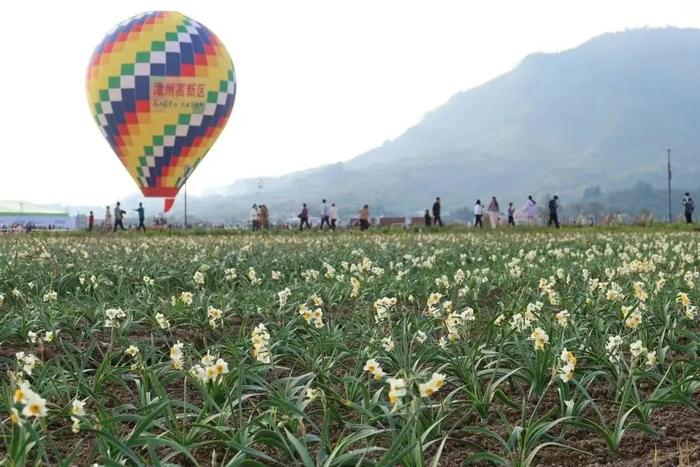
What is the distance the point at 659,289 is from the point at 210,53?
108 feet

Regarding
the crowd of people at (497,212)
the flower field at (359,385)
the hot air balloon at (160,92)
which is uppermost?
the hot air balloon at (160,92)

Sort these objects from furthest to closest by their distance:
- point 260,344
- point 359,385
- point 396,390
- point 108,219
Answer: point 108,219, point 359,385, point 260,344, point 396,390

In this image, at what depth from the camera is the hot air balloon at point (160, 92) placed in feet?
117

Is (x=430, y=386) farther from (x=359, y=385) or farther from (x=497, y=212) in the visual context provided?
(x=497, y=212)

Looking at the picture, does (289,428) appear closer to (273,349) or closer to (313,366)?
A: (313,366)

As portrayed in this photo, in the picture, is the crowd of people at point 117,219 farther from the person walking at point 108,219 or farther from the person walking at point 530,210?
the person walking at point 530,210

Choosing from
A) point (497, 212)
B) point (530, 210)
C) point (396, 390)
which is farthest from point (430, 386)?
point (530, 210)

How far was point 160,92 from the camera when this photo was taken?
35750 mm

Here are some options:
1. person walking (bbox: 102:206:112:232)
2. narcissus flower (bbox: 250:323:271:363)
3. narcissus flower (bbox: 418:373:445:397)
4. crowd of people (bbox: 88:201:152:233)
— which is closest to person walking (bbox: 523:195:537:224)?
crowd of people (bbox: 88:201:152:233)

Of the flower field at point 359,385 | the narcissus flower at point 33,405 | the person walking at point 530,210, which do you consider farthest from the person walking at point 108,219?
the narcissus flower at point 33,405

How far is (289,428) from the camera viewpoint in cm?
373

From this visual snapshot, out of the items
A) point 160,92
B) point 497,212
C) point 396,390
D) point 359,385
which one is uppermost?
point 160,92

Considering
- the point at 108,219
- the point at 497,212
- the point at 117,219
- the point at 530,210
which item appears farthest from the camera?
the point at 108,219

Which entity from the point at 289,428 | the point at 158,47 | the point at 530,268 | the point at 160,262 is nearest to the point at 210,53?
the point at 158,47
